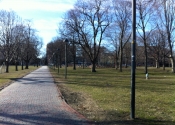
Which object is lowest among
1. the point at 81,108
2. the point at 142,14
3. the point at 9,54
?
the point at 81,108

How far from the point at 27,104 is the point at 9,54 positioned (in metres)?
43.3

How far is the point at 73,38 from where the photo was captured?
2116 inches

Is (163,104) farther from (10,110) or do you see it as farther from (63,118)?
(10,110)

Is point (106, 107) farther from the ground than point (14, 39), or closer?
closer

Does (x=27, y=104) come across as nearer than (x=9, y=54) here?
Yes

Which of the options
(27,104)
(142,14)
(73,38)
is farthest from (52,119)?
(73,38)

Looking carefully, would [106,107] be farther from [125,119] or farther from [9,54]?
[9,54]

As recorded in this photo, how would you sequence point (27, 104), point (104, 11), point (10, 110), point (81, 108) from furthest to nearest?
point (104, 11), point (27, 104), point (81, 108), point (10, 110)

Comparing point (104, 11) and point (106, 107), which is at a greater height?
point (104, 11)

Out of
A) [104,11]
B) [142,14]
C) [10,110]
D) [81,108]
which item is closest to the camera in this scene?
[10,110]

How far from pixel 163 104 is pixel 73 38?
43915mm

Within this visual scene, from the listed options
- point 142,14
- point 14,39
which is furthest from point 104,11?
point 14,39

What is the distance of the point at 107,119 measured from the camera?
8141 millimetres

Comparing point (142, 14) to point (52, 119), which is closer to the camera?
point (52, 119)
